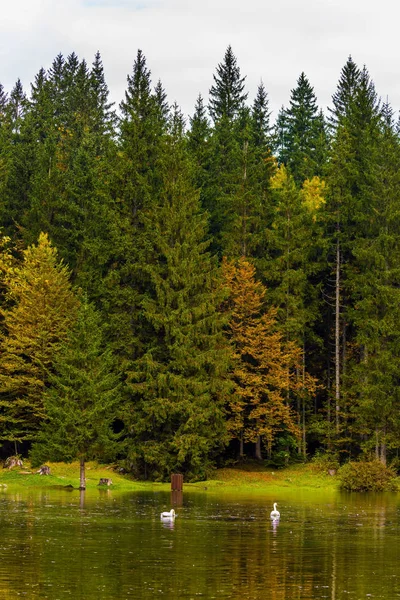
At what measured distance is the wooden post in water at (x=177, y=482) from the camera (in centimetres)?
6034

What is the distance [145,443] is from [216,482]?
5.52 meters

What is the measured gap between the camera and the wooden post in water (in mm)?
60344

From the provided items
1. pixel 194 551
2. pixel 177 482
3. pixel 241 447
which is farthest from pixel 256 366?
pixel 194 551

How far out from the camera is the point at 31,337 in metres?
70.4

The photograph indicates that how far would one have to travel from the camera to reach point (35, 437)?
64562 mm

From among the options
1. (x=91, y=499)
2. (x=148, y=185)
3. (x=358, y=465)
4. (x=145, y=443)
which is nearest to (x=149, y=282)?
(x=148, y=185)

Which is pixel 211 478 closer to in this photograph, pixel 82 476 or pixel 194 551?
pixel 82 476

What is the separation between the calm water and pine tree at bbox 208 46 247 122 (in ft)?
244

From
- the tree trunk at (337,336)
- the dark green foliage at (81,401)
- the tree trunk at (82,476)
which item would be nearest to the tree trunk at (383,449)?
the tree trunk at (337,336)

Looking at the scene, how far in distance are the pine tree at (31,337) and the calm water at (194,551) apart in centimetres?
2046

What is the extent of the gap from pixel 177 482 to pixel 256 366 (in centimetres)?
1624

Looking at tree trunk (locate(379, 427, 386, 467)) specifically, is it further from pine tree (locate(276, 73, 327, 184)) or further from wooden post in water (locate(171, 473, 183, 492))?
pine tree (locate(276, 73, 327, 184))

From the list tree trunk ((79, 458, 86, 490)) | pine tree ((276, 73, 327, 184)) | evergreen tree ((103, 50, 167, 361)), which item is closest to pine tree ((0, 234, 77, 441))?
evergreen tree ((103, 50, 167, 361))

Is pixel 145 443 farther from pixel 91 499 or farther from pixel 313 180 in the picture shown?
pixel 313 180
